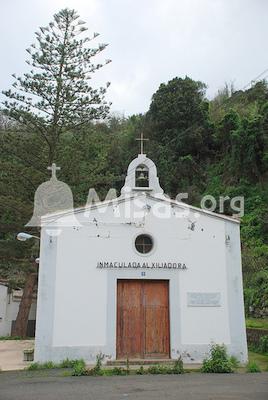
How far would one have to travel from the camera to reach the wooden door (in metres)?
12.1

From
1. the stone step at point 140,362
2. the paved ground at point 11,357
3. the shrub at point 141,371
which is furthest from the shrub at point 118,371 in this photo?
the paved ground at point 11,357

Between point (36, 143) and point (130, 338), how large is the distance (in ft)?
40.8

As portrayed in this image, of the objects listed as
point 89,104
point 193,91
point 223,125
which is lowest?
point 89,104

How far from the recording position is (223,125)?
33469 millimetres

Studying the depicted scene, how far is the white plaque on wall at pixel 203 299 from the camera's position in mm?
12312

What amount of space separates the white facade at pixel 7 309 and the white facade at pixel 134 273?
1511 centimetres

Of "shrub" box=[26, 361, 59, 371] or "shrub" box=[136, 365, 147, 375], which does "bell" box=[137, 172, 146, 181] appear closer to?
"shrub" box=[136, 365, 147, 375]

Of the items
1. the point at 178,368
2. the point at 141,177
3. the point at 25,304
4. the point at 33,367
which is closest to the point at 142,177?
the point at 141,177

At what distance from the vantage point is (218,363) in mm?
10906

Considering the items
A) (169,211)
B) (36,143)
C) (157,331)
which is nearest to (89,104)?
(36,143)

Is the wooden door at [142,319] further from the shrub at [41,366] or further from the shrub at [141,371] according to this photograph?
the shrub at [41,366]

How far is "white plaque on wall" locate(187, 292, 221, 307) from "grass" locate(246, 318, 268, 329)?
5434 millimetres

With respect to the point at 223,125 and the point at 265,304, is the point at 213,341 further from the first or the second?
the point at 223,125

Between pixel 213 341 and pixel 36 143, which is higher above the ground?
pixel 36 143
